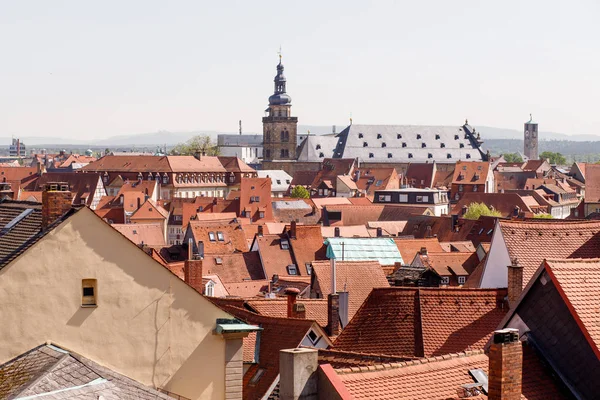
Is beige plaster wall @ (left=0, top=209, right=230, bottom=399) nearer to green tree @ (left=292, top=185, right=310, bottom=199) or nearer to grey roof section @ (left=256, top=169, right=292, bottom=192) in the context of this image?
green tree @ (left=292, top=185, right=310, bottom=199)

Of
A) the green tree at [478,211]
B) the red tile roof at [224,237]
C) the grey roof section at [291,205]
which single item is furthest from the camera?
the grey roof section at [291,205]

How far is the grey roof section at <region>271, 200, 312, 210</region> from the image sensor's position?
374 ft

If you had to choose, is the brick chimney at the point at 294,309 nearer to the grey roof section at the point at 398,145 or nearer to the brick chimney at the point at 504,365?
the brick chimney at the point at 504,365

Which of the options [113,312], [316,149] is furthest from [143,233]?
[316,149]

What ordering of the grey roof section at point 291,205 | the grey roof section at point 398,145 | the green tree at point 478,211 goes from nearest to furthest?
1. the green tree at point 478,211
2. the grey roof section at point 291,205
3. the grey roof section at point 398,145

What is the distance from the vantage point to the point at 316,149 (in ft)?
636

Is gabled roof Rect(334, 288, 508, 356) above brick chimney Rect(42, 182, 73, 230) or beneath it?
beneath

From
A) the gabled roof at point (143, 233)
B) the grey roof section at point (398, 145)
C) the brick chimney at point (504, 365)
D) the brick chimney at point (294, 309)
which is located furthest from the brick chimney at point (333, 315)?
the grey roof section at point (398, 145)

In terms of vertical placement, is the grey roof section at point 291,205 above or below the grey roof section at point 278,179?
above

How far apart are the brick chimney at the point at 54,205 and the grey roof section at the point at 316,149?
174 metres

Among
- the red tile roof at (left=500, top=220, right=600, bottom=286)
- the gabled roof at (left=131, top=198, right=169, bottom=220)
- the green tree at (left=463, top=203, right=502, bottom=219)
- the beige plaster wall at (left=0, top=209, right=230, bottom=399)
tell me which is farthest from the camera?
the green tree at (left=463, top=203, right=502, bottom=219)

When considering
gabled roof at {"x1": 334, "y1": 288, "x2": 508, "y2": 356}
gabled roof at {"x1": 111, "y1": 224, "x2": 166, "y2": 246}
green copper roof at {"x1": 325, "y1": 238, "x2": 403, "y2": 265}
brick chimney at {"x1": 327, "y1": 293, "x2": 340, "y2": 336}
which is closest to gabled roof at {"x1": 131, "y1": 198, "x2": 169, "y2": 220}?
gabled roof at {"x1": 111, "y1": 224, "x2": 166, "y2": 246}

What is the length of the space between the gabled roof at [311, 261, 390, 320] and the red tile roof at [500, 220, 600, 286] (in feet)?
28.9

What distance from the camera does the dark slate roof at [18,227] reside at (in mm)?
18031
